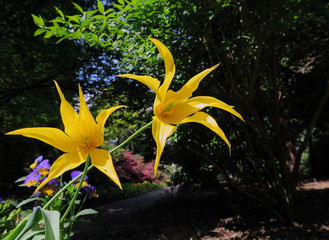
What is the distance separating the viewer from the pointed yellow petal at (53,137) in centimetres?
44

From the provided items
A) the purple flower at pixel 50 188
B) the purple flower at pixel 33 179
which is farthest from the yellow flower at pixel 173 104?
the purple flower at pixel 33 179

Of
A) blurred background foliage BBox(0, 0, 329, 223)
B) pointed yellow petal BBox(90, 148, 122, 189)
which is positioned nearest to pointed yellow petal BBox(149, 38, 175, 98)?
pointed yellow petal BBox(90, 148, 122, 189)

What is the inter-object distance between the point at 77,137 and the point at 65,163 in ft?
0.26

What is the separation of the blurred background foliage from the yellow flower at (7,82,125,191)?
206cm

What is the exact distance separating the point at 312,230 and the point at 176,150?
3.05 meters

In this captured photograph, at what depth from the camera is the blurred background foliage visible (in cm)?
271

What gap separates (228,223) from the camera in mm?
4699

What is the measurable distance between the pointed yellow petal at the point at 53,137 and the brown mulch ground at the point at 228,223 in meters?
4.17

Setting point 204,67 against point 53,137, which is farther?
point 204,67

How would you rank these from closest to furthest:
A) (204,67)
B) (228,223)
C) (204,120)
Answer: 1. (204,120)
2. (204,67)
3. (228,223)

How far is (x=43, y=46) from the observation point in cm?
490

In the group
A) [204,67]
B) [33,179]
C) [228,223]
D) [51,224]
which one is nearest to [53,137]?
[51,224]

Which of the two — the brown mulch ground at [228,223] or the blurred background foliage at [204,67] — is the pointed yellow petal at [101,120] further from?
the brown mulch ground at [228,223]

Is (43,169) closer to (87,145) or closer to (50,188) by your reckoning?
(50,188)
